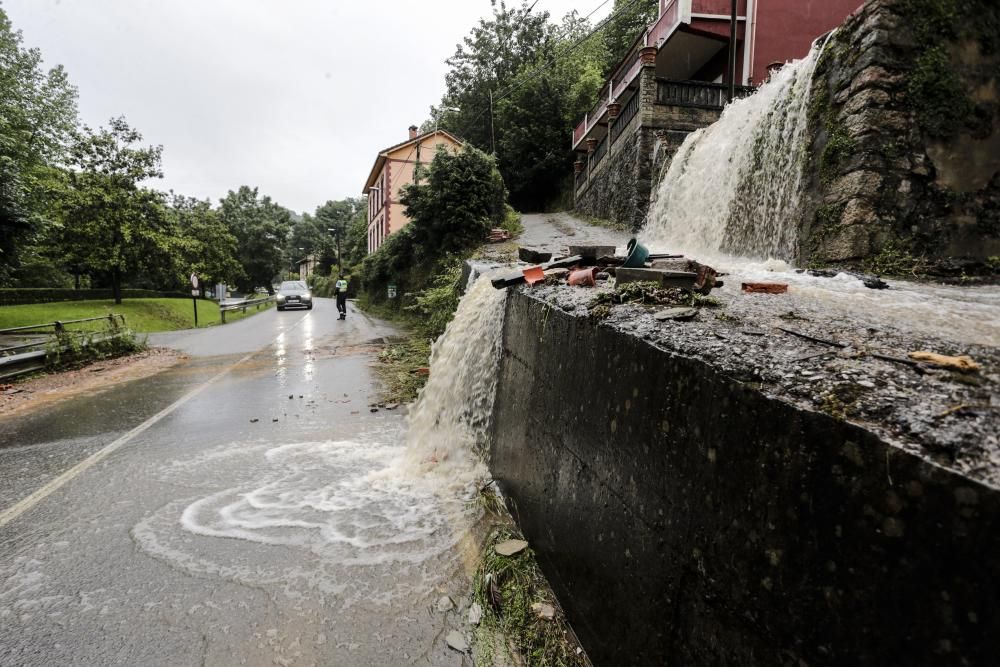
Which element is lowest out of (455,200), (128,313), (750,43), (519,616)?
(519,616)

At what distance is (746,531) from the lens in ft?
4.64

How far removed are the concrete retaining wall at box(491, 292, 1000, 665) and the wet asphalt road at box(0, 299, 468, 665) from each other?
3.78ft

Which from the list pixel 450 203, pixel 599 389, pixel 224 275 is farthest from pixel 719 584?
pixel 224 275

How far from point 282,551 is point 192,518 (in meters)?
1.02

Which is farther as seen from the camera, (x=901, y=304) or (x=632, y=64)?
(x=632, y=64)

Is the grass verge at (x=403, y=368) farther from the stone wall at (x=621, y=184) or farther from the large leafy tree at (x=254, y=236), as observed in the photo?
the large leafy tree at (x=254, y=236)

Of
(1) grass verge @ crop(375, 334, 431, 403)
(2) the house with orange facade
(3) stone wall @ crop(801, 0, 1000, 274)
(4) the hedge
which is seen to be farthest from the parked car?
(3) stone wall @ crop(801, 0, 1000, 274)

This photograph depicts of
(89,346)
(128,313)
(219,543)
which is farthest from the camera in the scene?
(128,313)

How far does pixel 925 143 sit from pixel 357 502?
25.5 feet

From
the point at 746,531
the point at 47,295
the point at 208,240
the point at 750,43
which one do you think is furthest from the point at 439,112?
the point at 746,531

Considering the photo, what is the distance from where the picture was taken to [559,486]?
9.62 ft

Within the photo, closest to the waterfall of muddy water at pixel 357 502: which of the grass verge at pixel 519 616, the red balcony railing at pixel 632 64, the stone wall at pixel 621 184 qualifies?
the grass verge at pixel 519 616

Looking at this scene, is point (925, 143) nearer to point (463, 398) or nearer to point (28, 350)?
point (463, 398)

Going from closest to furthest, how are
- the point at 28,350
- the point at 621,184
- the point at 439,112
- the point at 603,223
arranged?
the point at 28,350
the point at 621,184
the point at 603,223
the point at 439,112
